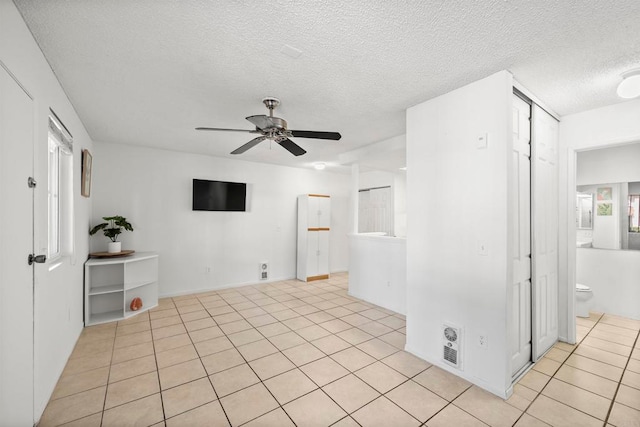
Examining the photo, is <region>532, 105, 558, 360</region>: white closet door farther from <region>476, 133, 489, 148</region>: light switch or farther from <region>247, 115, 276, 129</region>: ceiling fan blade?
<region>247, 115, 276, 129</region>: ceiling fan blade

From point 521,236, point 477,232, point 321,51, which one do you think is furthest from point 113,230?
point 521,236

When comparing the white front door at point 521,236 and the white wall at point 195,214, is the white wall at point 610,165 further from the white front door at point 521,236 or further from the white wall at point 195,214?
the white wall at point 195,214

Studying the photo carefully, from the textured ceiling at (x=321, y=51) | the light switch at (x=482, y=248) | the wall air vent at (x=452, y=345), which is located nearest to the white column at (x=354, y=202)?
the textured ceiling at (x=321, y=51)

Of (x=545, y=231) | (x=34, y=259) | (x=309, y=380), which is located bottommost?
(x=309, y=380)

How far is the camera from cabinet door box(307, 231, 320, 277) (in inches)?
230

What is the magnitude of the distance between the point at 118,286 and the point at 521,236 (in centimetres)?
483

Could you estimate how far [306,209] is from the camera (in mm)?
5898

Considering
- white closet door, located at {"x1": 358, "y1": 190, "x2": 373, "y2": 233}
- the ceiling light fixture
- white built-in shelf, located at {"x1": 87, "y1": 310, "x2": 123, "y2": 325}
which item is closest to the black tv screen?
white built-in shelf, located at {"x1": 87, "y1": 310, "x2": 123, "y2": 325}

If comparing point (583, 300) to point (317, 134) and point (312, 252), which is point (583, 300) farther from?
point (312, 252)

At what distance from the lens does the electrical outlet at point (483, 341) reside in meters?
2.20

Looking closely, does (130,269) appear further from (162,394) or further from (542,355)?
(542,355)

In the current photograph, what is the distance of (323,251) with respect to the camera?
19.9 ft

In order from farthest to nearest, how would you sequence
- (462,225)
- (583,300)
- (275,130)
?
(583,300), (275,130), (462,225)

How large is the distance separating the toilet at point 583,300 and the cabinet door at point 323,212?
4.17 metres
